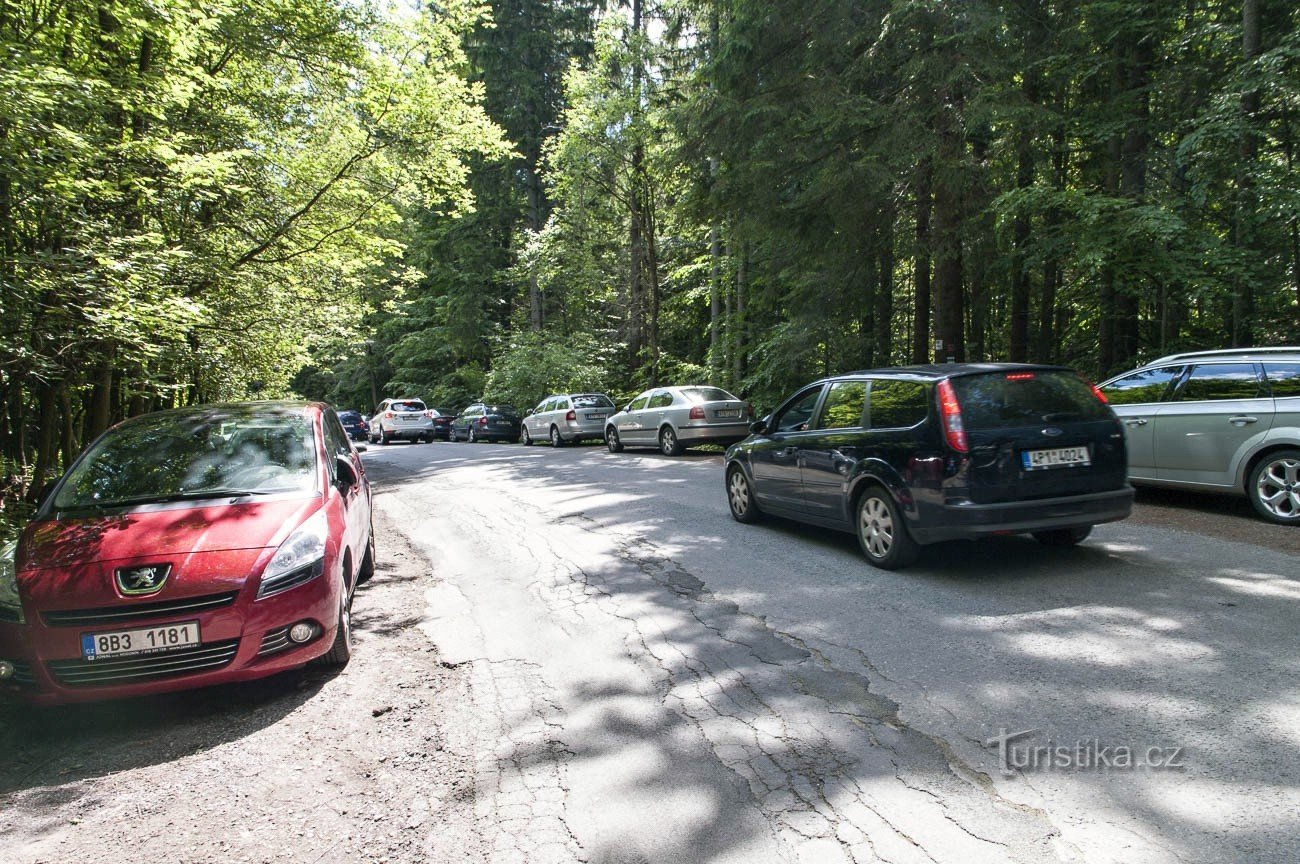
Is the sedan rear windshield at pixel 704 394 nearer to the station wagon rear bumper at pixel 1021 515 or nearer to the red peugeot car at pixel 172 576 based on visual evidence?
the station wagon rear bumper at pixel 1021 515

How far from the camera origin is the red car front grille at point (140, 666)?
3.69 meters

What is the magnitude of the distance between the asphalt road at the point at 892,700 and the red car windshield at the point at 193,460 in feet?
5.24

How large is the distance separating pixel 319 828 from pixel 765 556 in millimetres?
4438

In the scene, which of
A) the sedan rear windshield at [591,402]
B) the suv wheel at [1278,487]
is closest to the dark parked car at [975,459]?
the suv wheel at [1278,487]

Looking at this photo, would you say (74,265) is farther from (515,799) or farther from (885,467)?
(885,467)

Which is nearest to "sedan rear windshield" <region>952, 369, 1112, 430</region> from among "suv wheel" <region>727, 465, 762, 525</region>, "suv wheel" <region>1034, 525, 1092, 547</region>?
"suv wheel" <region>1034, 525, 1092, 547</region>

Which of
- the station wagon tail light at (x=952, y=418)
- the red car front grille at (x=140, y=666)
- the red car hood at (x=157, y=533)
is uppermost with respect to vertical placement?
the station wagon tail light at (x=952, y=418)

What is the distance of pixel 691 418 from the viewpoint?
16375mm

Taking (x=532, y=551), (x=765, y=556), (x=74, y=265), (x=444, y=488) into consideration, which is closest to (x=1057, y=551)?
(x=765, y=556)

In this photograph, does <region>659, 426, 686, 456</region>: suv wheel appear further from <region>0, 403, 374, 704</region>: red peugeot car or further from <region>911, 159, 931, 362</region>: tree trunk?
<region>0, 403, 374, 704</region>: red peugeot car

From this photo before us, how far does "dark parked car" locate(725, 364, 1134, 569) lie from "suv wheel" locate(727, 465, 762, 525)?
5.45ft

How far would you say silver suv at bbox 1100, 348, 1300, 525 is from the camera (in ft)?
22.0

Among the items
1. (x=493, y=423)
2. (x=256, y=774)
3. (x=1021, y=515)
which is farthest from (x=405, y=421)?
(x=256, y=774)

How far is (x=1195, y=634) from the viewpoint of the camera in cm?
411
